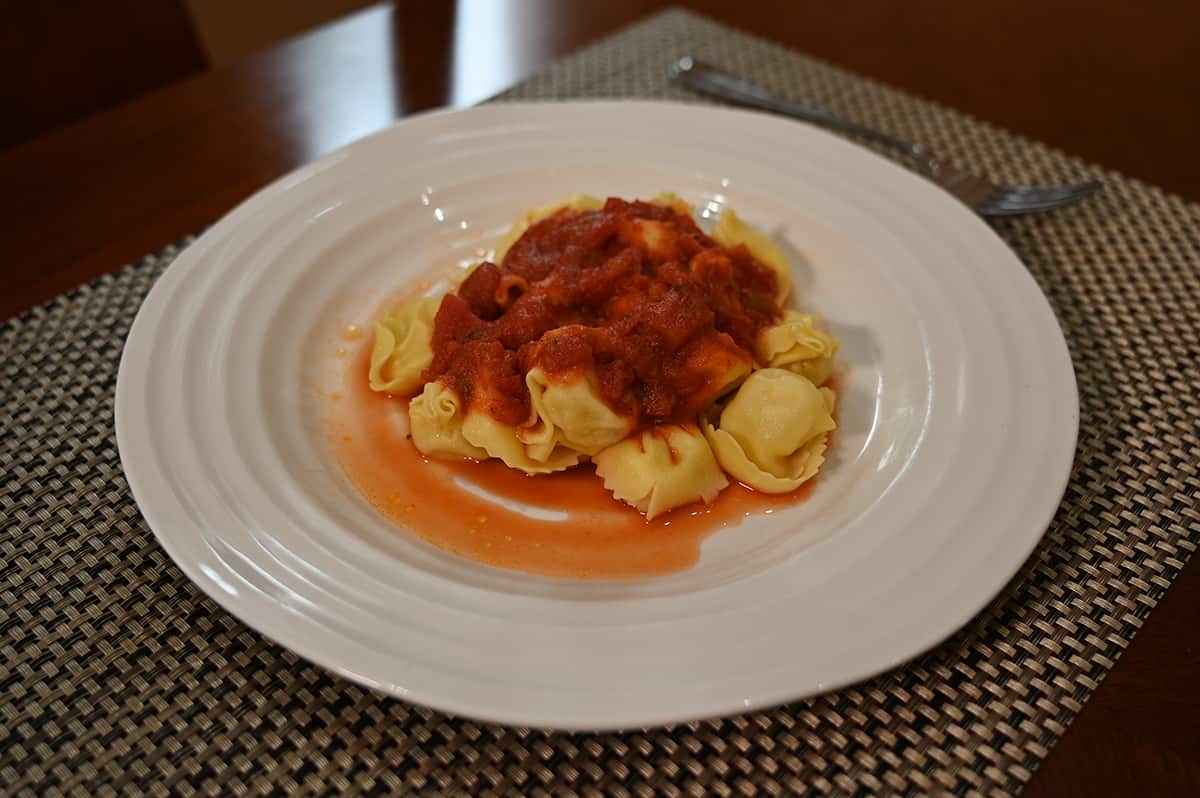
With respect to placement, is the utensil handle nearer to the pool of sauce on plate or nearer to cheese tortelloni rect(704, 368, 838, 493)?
cheese tortelloni rect(704, 368, 838, 493)

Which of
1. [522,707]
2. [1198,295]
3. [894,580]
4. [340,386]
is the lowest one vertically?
[340,386]

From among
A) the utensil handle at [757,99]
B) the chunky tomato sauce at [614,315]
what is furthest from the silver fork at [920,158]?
the chunky tomato sauce at [614,315]

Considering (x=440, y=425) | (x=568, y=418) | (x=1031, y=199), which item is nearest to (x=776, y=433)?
(x=568, y=418)

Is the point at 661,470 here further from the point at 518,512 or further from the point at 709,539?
the point at 518,512

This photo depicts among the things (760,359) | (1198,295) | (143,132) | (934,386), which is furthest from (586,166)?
(1198,295)

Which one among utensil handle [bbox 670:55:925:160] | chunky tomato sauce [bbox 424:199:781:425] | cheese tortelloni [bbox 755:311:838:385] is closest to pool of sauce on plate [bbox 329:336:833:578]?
chunky tomato sauce [bbox 424:199:781:425]

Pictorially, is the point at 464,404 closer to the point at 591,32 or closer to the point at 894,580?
the point at 894,580
